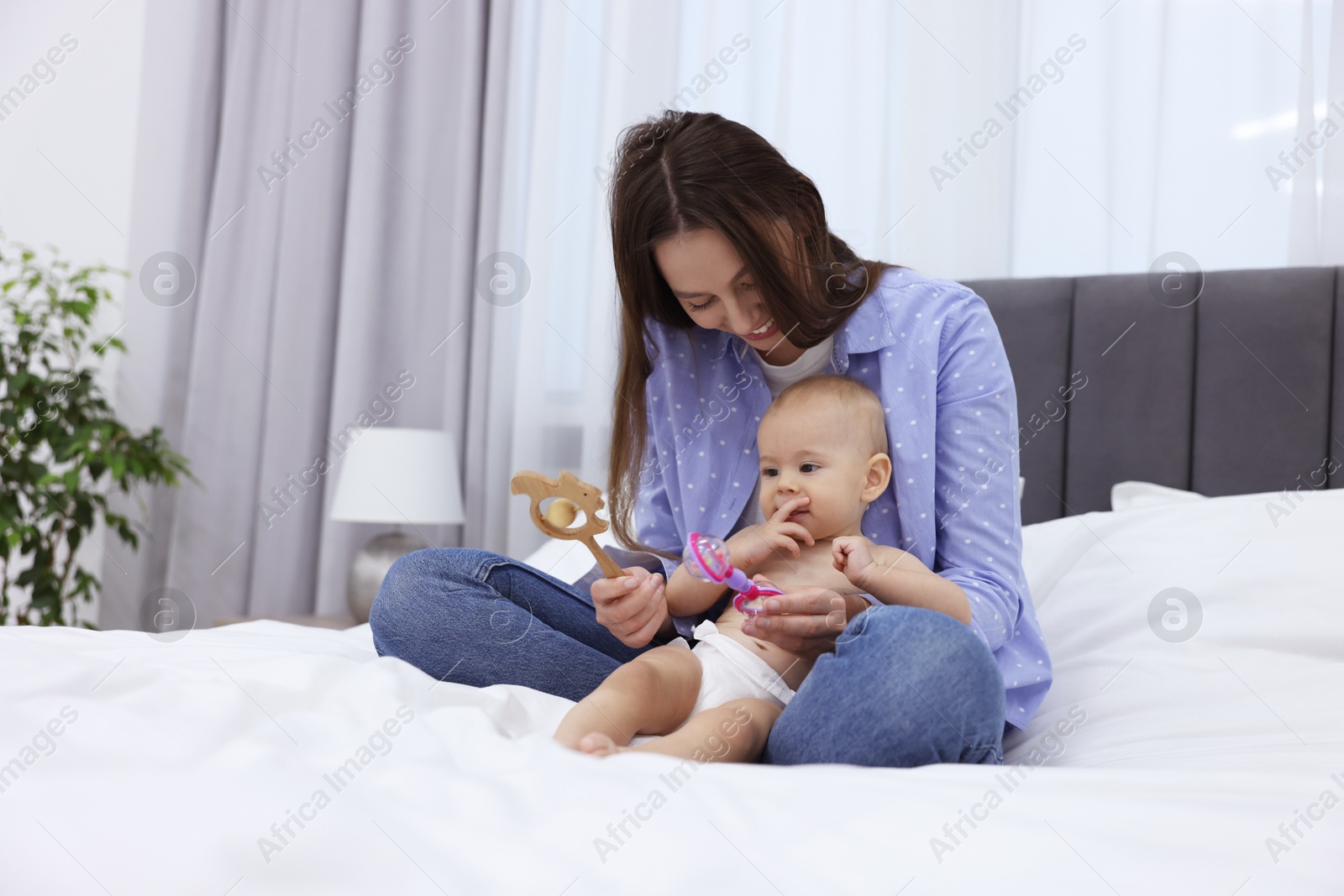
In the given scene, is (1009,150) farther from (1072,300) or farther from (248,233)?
(248,233)

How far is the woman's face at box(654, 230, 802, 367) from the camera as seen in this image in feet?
3.51

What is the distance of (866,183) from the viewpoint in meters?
2.14

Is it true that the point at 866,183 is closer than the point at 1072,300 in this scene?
No

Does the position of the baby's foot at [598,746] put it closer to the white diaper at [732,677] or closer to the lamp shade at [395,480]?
the white diaper at [732,677]

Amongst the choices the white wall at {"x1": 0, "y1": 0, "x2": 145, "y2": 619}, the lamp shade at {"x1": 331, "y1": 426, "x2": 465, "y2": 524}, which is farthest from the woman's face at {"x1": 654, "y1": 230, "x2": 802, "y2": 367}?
the white wall at {"x1": 0, "y1": 0, "x2": 145, "y2": 619}

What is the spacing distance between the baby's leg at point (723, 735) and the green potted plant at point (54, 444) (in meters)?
1.86

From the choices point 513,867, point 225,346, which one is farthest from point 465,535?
point 513,867

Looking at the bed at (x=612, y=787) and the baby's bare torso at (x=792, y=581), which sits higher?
the baby's bare torso at (x=792, y=581)

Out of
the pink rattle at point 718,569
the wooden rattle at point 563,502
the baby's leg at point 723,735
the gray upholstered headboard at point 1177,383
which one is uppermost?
the gray upholstered headboard at point 1177,383

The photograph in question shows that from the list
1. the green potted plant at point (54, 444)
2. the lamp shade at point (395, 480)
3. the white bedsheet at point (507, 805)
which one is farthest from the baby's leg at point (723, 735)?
the green potted plant at point (54, 444)

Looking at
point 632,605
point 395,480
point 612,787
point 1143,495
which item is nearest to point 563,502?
point 632,605

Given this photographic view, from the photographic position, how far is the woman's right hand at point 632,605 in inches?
37.2

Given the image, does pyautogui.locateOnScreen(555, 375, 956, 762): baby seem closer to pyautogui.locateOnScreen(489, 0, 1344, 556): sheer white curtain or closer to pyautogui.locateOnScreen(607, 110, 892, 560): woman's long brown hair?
pyautogui.locateOnScreen(607, 110, 892, 560): woman's long brown hair

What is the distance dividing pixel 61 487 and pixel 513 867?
2296mm
